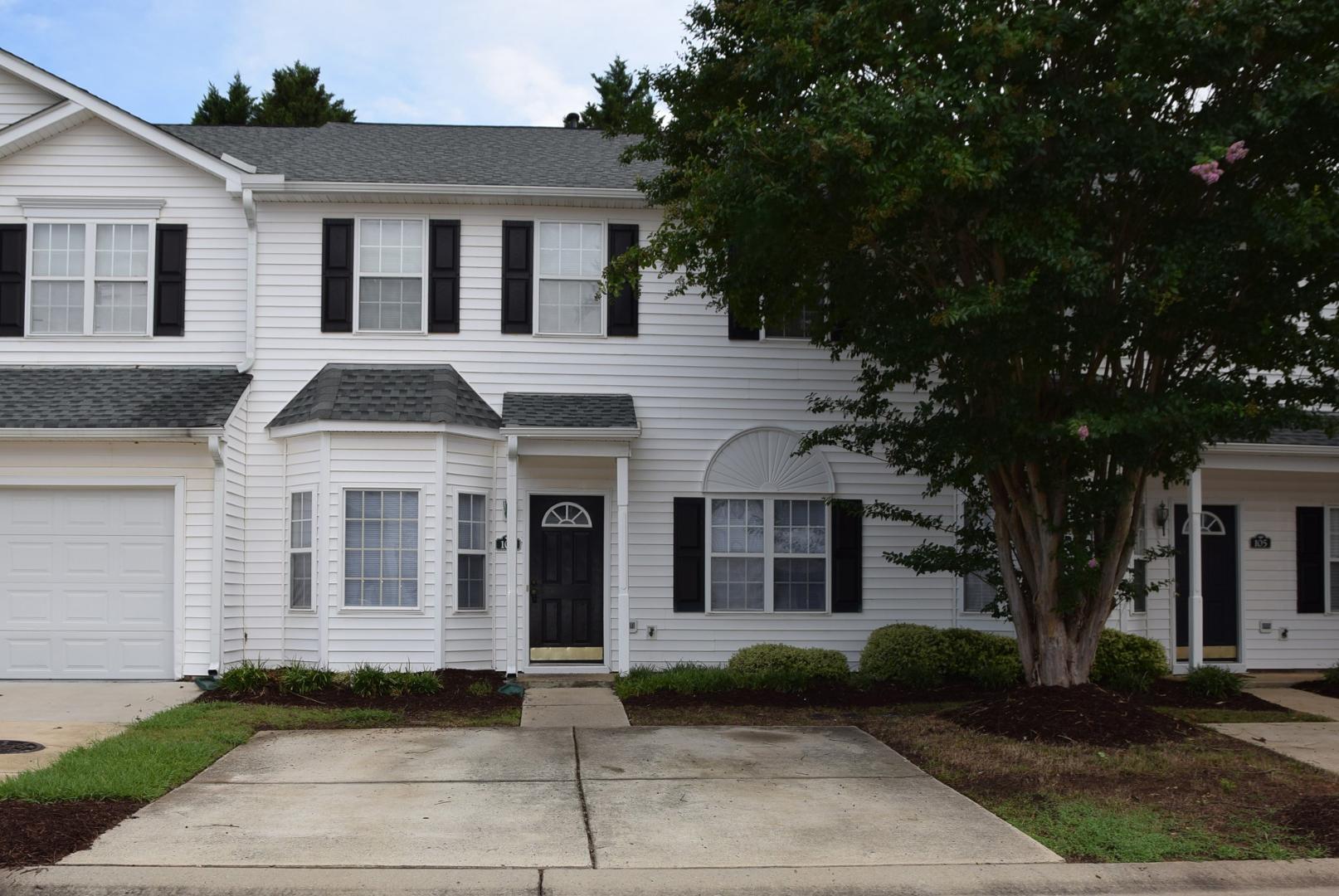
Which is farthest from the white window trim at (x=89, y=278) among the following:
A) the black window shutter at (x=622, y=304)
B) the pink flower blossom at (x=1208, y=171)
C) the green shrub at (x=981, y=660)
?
the pink flower blossom at (x=1208, y=171)

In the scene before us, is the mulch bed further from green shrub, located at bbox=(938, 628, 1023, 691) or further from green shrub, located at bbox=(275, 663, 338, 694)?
green shrub, located at bbox=(938, 628, 1023, 691)

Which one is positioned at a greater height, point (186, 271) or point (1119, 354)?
point (186, 271)

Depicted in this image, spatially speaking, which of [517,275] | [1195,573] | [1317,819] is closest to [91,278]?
[517,275]

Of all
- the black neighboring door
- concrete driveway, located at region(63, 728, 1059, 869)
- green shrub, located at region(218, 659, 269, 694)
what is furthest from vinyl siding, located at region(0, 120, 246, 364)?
the black neighboring door

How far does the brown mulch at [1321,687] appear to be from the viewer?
13.9m

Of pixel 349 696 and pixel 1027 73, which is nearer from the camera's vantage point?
pixel 1027 73

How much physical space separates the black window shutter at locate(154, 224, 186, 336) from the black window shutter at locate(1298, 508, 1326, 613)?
14.2 metres

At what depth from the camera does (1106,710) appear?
1044cm

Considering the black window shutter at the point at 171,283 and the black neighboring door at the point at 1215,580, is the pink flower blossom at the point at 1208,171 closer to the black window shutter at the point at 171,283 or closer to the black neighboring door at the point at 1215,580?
the black neighboring door at the point at 1215,580

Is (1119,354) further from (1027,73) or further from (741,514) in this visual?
(741,514)

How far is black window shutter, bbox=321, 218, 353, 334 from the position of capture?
14.6 meters

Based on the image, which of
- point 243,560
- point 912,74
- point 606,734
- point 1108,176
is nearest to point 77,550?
point 243,560

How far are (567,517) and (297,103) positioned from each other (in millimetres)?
29714

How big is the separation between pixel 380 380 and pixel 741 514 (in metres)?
4.56
